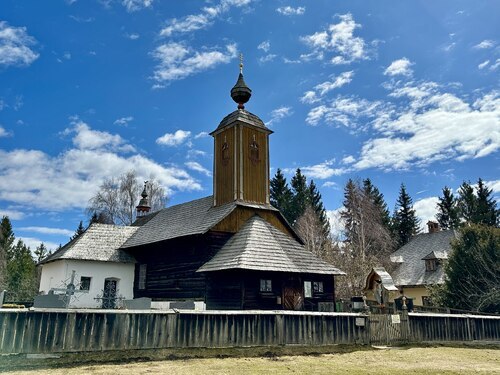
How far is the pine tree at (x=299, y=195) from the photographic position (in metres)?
55.1

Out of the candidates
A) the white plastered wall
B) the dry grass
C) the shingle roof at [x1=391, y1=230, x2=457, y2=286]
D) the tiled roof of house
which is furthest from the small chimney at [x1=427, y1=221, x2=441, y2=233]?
the dry grass

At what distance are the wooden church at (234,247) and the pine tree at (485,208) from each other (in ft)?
91.6

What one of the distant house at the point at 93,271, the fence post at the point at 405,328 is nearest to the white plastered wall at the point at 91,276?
the distant house at the point at 93,271

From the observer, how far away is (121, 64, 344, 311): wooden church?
20.7m

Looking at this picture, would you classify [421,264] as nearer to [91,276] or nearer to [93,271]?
[93,271]

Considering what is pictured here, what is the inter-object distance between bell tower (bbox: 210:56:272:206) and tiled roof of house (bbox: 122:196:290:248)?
88 cm

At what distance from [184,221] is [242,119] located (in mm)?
7059

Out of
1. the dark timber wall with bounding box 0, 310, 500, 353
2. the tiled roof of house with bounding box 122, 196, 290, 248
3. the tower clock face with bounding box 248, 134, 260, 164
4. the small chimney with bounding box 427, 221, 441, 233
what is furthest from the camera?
the small chimney with bounding box 427, 221, 441, 233

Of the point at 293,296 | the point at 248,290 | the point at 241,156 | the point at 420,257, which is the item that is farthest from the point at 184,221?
the point at 420,257

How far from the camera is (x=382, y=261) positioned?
4034 cm

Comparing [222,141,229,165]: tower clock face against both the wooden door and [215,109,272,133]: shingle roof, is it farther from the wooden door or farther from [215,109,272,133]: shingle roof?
the wooden door

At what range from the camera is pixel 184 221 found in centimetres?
2658

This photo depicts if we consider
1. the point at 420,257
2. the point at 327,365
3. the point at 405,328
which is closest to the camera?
the point at 327,365

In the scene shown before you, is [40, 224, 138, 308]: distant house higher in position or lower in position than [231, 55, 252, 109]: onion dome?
lower
